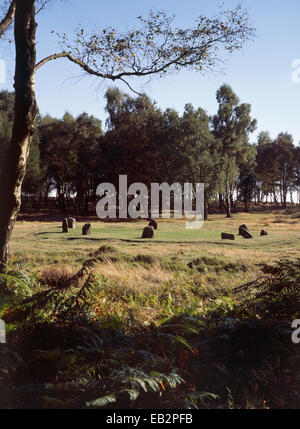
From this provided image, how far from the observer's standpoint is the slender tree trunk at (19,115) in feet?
18.2

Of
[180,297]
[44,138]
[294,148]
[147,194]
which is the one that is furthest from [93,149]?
[180,297]

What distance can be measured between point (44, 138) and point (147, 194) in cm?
1776

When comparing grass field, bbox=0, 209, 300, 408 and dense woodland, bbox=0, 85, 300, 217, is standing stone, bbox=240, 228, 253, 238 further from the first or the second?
dense woodland, bbox=0, 85, 300, 217

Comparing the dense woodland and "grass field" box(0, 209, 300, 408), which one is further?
the dense woodland

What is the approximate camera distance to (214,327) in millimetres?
3793

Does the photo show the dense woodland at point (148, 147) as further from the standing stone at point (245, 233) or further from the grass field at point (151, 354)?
the grass field at point (151, 354)

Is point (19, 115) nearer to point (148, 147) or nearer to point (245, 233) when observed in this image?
point (245, 233)

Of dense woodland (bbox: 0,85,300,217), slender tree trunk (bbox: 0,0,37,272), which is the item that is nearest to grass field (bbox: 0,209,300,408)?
slender tree trunk (bbox: 0,0,37,272)

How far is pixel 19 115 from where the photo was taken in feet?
18.2

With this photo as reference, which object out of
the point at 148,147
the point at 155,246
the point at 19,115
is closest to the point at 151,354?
the point at 19,115

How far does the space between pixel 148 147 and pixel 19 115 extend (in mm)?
35390

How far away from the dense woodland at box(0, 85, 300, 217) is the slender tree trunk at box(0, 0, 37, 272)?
95.1 ft

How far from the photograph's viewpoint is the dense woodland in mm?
39531

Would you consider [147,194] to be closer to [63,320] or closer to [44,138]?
[44,138]
